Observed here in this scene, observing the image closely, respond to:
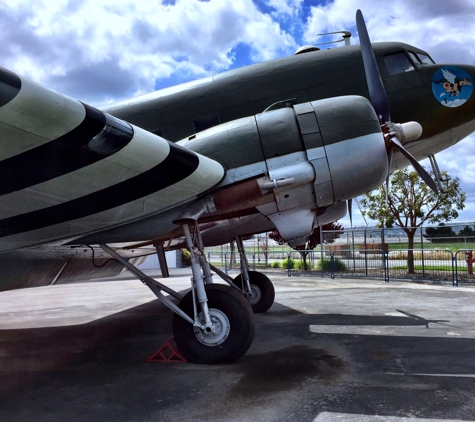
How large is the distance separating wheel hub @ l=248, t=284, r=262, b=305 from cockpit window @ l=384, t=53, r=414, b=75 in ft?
17.1

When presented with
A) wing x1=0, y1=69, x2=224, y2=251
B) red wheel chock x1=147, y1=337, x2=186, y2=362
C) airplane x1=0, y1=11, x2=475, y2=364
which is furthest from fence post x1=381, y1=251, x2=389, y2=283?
wing x1=0, y1=69, x2=224, y2=251

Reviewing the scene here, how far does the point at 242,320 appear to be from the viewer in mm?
5090

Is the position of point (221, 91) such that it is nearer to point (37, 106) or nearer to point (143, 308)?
point (37, 106)

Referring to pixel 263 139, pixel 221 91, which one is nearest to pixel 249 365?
pixel 263 139

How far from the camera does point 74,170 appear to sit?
4.05 metres

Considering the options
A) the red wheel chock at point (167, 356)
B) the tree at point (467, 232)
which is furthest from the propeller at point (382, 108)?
the tree at point (467, 232)

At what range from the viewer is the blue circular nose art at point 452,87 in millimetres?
7340

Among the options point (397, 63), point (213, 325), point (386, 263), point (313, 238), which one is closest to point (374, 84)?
point (397, 63)

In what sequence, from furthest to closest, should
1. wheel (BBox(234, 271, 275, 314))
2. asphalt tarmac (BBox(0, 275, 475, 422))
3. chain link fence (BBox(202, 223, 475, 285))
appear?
chain link fence (BBox(202, 223, 475, 285)), wheel (BBox(234, 271, 275, 314)), asphalt tarmac (BBox(0, 275, 475, 422))

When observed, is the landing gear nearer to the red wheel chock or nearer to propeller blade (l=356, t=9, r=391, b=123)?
the red wheel chock

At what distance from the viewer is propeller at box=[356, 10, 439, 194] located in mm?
5859

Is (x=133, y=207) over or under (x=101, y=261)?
over

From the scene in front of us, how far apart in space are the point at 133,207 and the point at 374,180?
3024 millimetres

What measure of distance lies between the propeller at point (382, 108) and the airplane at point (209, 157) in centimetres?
2
